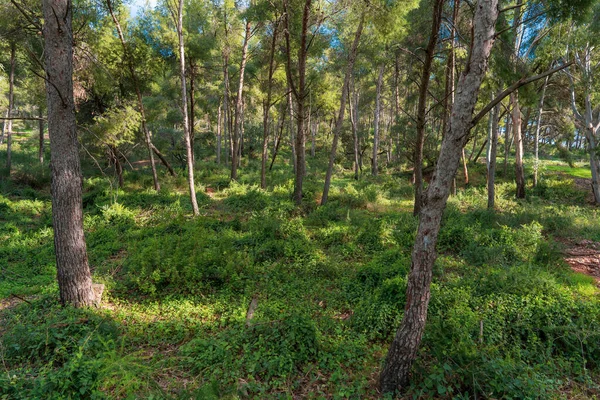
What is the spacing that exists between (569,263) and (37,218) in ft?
56.3

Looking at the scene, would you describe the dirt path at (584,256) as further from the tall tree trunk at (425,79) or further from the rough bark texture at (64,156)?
the rough bark texture at (64,156)

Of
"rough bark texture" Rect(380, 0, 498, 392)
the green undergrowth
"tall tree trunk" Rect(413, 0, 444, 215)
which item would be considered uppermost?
"tall tree trunk" Rect(413, 0, 444, 215)

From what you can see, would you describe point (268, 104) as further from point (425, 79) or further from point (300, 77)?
point (425, 79)

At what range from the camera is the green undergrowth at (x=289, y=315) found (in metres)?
3.66

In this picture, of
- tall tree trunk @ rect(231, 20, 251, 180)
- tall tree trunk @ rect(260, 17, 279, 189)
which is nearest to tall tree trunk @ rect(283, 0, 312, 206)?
tall tree trunk @ rect(260, 17, 279, 189)

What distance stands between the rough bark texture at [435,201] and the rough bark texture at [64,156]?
5105mm

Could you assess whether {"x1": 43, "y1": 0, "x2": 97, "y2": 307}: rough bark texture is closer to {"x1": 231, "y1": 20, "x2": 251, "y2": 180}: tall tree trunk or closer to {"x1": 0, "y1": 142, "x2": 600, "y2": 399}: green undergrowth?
{"x1": 0, "y1": 142, "x2": 600, "y2": 399}: green undergrowth

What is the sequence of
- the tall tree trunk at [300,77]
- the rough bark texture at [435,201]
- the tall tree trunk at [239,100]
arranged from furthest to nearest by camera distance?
the tall tree trunk at [239,100], the tall tree trunk at [300,77], the rough bark texture at [435,201]

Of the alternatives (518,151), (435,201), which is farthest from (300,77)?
(518,151)

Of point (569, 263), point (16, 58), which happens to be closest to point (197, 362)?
point (569, 263)

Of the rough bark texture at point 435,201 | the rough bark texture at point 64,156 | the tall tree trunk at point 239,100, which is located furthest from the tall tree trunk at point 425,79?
the tall tree trunk at point 239,100

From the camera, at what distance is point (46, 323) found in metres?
4.46

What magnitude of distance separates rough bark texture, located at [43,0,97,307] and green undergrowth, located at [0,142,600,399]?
0.58 meters

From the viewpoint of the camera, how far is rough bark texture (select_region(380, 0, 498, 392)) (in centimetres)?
294
